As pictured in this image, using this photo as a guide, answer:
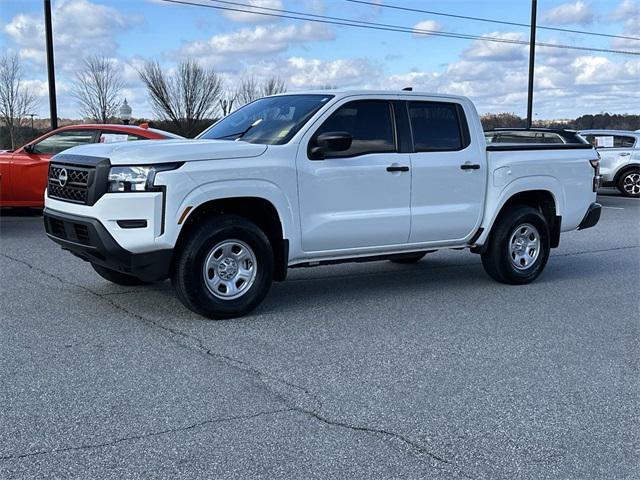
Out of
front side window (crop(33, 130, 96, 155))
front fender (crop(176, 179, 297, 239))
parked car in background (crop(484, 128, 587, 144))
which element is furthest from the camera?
front side window (crop(33, 130, 96, 155))

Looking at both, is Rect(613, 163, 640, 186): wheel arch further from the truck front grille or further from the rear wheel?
the truck front grille

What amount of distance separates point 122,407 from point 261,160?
2664 millimetres

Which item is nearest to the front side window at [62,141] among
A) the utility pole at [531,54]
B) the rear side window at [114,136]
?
the rear side window at [114,136]

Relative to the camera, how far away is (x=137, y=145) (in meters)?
6.08

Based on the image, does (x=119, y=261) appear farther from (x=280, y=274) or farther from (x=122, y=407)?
(x=122, y=407)

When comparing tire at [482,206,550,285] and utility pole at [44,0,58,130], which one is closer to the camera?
tire at [482,206,550,285]

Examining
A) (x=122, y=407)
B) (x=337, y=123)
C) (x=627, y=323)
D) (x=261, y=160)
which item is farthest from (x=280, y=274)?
(x=627, y=323)

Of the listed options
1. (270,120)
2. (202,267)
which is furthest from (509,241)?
(202,267)

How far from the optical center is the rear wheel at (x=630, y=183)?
774 inches

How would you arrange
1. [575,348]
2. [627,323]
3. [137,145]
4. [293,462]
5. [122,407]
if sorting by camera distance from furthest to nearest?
1. [627,323]
2. [137,145]
3. [575,348]
4. [122,407]
5. [293,462]

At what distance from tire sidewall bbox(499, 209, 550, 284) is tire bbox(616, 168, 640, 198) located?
12.8 meters

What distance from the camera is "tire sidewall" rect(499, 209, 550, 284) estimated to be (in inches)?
312

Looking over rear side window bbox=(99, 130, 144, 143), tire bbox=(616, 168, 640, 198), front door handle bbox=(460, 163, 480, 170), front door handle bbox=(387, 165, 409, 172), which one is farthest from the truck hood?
tire bbox=(616, 168, 640, 198)

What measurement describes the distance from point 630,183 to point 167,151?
16736 millimetres
